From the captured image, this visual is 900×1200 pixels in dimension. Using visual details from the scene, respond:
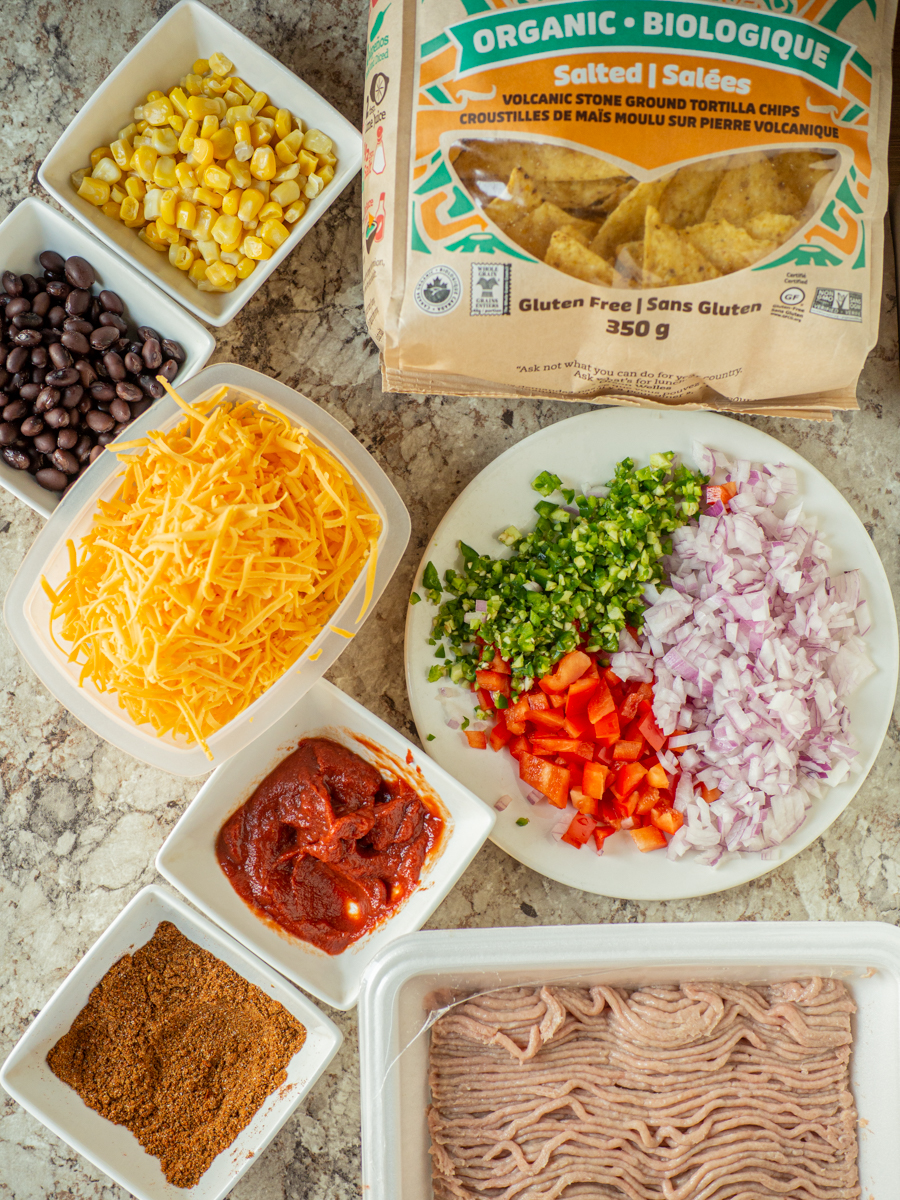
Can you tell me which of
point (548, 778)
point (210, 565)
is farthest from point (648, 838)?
point (210, 565)

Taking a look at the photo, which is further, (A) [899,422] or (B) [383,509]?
(A) [899,422]

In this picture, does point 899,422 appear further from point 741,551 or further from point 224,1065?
point 224,1065

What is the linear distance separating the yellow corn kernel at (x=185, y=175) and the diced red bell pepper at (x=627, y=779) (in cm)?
135

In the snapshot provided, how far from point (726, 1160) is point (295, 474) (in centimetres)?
135

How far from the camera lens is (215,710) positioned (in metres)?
1.49

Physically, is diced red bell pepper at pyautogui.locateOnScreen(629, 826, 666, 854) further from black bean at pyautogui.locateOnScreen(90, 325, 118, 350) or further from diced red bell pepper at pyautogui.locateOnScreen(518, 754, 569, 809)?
black bean at pyautogui.locateOnScreen(90, 325, 118, 350)

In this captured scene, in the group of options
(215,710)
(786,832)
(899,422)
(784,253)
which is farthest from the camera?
(899,422)

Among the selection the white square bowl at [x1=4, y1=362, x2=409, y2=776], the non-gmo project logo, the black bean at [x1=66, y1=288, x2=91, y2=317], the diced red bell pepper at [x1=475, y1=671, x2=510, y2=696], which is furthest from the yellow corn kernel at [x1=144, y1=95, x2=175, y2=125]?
the diced red bell pepper at [x1=475, y1=671, x2=510, y2=696]

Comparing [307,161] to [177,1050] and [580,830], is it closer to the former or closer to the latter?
[580,830]

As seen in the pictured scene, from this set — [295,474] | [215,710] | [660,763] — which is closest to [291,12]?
[295,474]

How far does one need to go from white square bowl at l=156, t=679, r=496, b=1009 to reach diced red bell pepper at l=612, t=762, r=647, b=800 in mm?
273

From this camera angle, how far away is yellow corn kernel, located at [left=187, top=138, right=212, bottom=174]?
150 cm

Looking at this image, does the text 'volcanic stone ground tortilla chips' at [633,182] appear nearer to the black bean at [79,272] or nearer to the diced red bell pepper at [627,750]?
the black bean at [79,272]

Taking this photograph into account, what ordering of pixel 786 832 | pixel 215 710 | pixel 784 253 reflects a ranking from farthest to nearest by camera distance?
1. pixel 786 832
2. pixel 215 710
3. pixel 784 253
